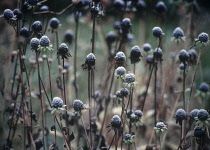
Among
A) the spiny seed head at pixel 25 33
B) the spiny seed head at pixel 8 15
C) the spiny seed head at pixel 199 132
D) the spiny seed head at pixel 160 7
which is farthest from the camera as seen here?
the spiny seed head at pixel 160 7

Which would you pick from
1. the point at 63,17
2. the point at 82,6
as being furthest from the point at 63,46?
the point at 63,17

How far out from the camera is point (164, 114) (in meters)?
2.59

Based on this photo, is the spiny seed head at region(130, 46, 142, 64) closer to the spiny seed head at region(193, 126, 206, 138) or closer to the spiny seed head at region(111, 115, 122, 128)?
the spiny seed head at region(111, 115, 122, 128)

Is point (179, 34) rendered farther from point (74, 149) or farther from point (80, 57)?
point (80, 57)

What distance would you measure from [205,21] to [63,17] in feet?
6.26

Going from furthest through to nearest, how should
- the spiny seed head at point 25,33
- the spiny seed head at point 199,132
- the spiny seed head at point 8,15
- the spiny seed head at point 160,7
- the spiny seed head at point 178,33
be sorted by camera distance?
1. the spiny seed head at point 160,7
2. the spiny seed head at point 178,33
3. the spiny seed head at point 25,33
4. the spiny seed head at point 8,15
5. the spiny seed head at point 199,132

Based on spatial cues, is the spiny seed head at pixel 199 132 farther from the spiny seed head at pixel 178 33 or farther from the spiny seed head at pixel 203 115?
the spiny seed head at pixel 178 33

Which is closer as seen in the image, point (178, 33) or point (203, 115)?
point (203, 115)

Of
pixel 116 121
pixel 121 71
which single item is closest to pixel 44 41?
pixel 121 71

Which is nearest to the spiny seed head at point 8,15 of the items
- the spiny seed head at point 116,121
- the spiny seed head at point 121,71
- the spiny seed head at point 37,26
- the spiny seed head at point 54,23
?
the spiny seed head at point 37,26

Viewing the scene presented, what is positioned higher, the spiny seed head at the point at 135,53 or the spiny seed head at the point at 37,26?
the spiny seed head at the point at 37,26

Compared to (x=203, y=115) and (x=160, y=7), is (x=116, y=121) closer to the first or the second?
(x=203, y=115)

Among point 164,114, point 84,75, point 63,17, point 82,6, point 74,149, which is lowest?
point 74,149

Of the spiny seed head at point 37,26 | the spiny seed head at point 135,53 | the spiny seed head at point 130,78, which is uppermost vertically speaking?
the spiny seed head at point 37,26
